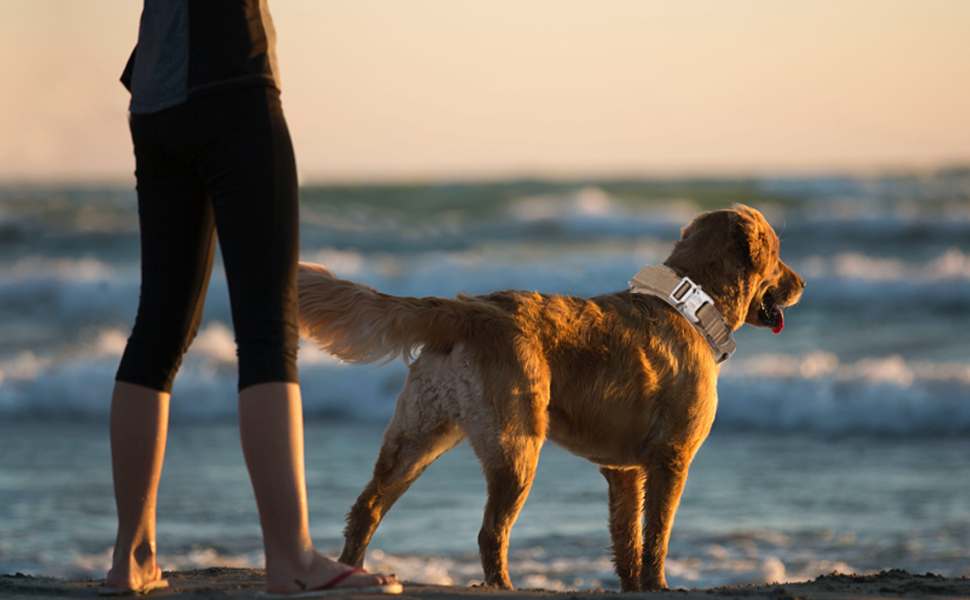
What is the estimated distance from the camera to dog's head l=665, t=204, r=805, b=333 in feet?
12.0

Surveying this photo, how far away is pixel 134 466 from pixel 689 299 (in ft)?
7.09

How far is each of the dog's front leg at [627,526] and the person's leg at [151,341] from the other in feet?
6.18

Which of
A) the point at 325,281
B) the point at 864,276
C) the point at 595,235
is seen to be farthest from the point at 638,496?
the point at 595,235

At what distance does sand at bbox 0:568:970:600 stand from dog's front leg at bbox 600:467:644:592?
68 cm

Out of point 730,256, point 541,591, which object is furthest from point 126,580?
point 730,256

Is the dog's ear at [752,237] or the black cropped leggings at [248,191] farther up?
the dog's ear at [752,237]

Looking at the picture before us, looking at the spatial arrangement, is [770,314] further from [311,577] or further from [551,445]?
[551,445]

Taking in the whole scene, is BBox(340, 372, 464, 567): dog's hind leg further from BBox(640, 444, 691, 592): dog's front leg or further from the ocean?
the ocean

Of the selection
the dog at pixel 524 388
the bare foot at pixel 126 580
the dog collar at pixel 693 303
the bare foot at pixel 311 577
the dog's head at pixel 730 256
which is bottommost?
the bare foot at pixel 126 580

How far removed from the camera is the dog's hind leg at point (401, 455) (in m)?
3.04

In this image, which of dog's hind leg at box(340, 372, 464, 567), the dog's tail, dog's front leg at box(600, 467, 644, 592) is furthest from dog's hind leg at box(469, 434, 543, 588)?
dog's front leg at box(600, 467, 644, 592)

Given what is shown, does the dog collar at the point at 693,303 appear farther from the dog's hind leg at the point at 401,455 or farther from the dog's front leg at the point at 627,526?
the dog's hind leg at the point at 401,455

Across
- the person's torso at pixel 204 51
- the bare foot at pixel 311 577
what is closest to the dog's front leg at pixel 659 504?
the bare foot at pixel 311 577

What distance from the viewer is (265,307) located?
7.23ft
